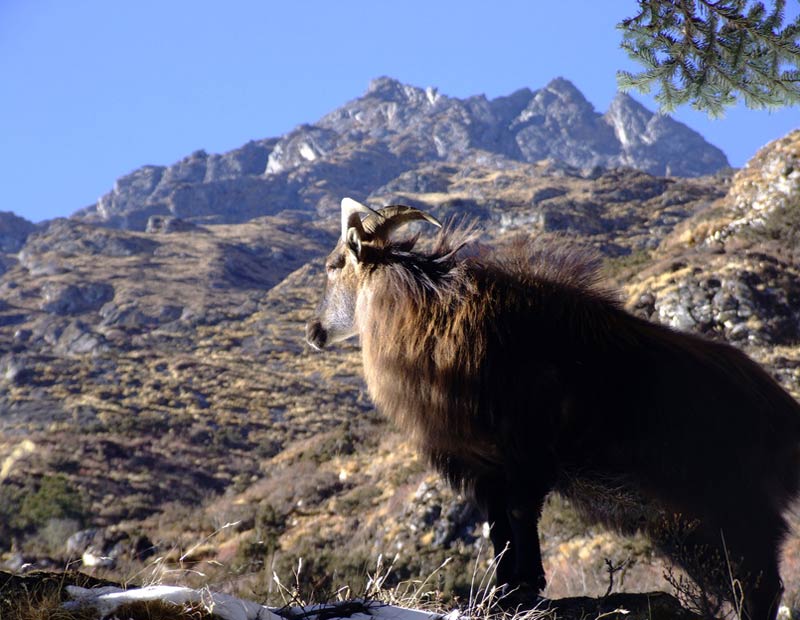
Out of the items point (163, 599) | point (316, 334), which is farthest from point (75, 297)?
point (163, 599)

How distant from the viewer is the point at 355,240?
172 inches

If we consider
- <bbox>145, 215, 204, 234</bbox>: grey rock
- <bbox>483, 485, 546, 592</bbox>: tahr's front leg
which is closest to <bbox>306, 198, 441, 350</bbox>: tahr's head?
<bbox>483, 485, 546, 592</bbox>: tahr's front leg

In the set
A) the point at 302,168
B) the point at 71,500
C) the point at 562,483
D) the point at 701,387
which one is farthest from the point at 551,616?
the point at 302,168

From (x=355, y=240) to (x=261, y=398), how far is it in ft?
90.9

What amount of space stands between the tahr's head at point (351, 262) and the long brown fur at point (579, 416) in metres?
0.42

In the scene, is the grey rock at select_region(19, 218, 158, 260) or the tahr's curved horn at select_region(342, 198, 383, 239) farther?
the grey rock at select_region(19, 218, 158, 260)

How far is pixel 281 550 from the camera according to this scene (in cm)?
1140

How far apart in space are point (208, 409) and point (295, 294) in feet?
85.2

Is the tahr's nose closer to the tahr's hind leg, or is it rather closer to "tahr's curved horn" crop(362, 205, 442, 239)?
"tahr's curved horn" crop(362, 205, 442, 239)

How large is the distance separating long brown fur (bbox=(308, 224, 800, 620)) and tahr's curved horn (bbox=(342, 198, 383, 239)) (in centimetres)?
63

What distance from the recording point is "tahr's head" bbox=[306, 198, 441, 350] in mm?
4355

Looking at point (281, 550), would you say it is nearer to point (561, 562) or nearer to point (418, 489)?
point (418, 489)

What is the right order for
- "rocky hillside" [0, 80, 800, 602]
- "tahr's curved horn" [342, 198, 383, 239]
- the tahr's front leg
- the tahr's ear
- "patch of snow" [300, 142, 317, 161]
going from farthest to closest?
"patch of snow" [300, 142, 317, 161]
"rocky hillside" [0, 80, 800, 602]
"tahr's curved horn" [342, 198, 383, 239]
the tahr's ear
the tahr's front leg

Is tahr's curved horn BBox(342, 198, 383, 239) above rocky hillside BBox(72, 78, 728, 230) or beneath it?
beneath
